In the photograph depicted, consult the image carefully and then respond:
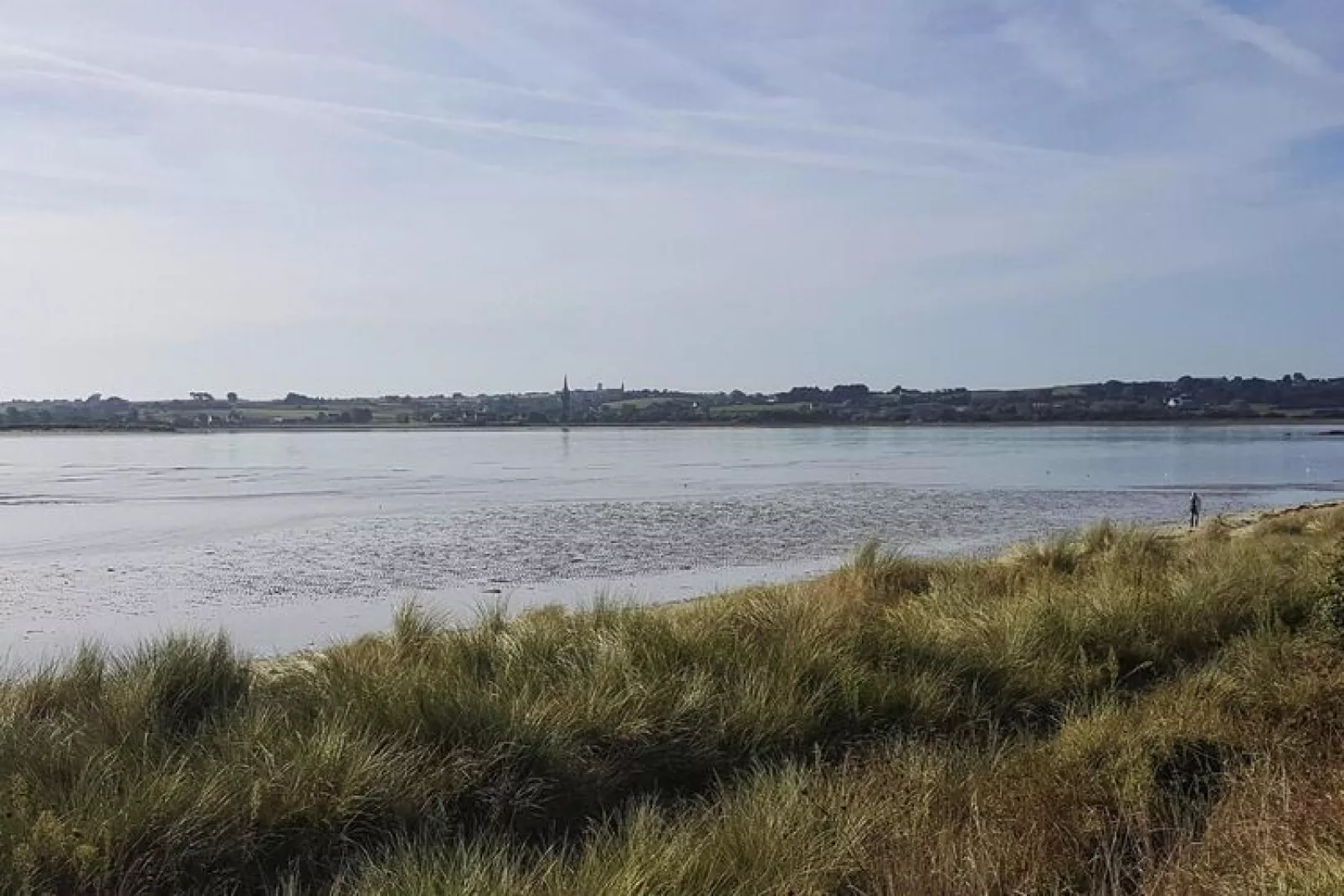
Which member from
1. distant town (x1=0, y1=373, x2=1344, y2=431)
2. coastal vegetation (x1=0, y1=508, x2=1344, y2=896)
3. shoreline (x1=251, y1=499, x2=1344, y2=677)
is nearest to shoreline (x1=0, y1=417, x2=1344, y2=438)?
distant town (x1=0, y1=373, x2=1344, y2=431)

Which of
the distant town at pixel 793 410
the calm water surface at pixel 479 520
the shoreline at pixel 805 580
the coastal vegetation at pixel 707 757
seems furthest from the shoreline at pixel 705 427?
the coastal vegetation at pixel 707 757

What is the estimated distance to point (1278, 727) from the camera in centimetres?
652

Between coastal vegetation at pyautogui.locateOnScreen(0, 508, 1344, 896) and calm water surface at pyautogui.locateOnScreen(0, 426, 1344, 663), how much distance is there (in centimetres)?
676

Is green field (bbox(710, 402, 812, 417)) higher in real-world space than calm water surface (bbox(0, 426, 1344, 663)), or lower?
higher

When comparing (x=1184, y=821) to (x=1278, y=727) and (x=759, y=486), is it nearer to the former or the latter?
(x=1278, y=727)

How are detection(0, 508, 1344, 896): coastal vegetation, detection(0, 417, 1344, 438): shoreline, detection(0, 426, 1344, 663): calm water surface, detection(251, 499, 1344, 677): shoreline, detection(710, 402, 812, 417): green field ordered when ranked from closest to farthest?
1. detection(0, 508, 1344, 896): coastal vegetation
2. detection(251, 499, 1344, 677): shoreline
3. detection(0, 426, 1344, 663): calm water surface
4. detection(0, 417, 1344, 438): shoreline
5. detection(710, 402, 812, 417): green field

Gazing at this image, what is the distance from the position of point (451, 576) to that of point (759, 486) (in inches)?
921

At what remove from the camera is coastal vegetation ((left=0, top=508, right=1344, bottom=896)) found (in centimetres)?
472

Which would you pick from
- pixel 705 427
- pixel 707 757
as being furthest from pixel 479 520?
pixel 705 427

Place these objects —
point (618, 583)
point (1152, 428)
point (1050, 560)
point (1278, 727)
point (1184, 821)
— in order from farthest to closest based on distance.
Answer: point (1152, 428) < point (618, 583) < point (1050, 560) < point (1278, 727) < point (1184, 821)

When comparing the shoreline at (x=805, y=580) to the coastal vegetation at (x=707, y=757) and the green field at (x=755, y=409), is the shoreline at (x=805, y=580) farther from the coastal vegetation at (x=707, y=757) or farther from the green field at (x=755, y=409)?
the green field at (x=755, y=409)

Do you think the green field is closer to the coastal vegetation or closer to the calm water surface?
the calm water surface

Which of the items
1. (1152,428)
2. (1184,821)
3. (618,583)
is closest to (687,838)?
(1184,821)

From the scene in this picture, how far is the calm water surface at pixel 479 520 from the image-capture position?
17.5 metres
